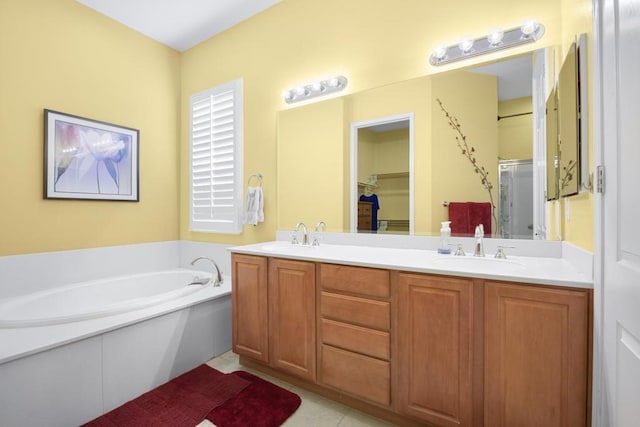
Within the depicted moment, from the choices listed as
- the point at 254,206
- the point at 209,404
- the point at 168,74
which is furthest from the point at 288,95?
the point at 209,404

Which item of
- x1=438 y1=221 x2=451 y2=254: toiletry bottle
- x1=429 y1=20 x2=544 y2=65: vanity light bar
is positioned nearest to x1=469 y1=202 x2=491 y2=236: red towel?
x1=438 y1=221 x2=451 y2=254: toiletry bottle

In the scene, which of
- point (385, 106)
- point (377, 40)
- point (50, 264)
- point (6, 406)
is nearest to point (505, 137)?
point (385, 106)

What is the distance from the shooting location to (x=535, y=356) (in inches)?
46.1

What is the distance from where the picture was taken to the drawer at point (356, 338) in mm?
1523

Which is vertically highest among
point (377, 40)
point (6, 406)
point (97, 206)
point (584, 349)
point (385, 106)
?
point (377, 40)

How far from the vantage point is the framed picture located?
7.88 ft

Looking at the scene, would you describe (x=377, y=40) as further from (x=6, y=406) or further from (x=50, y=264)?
(x=50, y=264)

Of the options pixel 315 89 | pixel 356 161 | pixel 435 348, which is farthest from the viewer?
pixel 315 89

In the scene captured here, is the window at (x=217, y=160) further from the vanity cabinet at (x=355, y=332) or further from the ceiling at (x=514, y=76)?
the ceiling at (x=514, y=76)

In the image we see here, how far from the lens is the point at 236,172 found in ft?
9.52

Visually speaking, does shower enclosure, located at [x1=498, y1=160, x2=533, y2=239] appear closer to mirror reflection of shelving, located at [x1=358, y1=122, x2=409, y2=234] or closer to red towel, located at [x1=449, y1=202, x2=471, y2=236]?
red towel, located at [x1=449, y1=202, x2=471, y2=236]

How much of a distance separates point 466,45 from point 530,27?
32cm

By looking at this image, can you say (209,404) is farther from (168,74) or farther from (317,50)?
(168,74)

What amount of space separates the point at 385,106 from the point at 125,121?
248 cm
